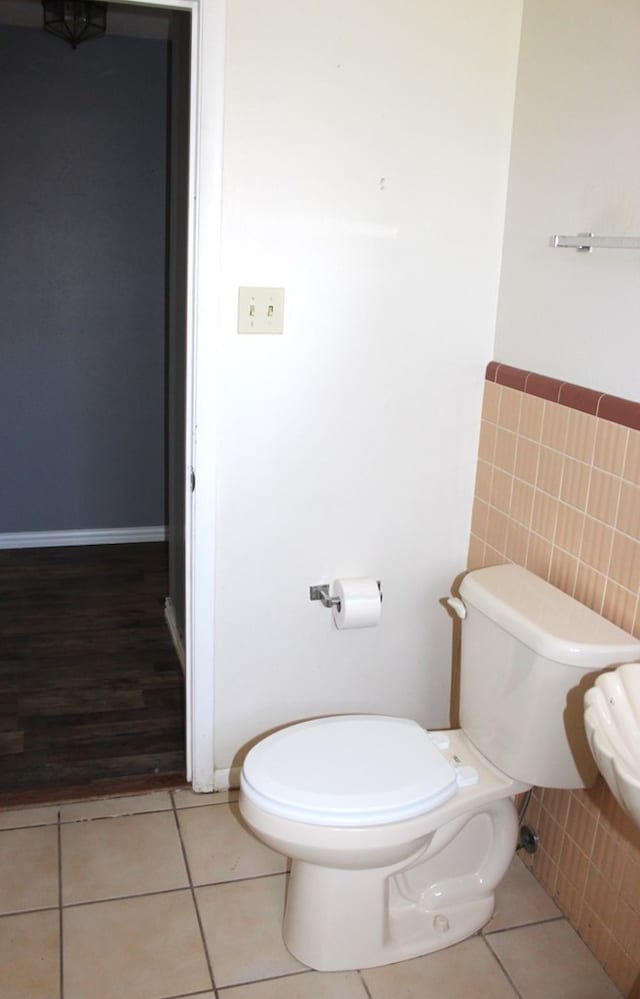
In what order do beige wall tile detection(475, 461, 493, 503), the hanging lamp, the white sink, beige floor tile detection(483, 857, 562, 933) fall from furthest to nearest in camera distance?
1. the hanging lamp
2. beige wall tile detection(475, 461, 493, 503)
3. beige floor tile detection(483, 857, 562, 933)
4. the white sink

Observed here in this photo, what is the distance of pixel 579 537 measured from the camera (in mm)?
1931

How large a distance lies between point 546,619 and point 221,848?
3.33 ft

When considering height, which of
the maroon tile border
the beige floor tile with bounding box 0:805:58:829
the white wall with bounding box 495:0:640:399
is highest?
the white wall with bounding box 495:0:640:399

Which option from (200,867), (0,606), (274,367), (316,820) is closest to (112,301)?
(0,606)

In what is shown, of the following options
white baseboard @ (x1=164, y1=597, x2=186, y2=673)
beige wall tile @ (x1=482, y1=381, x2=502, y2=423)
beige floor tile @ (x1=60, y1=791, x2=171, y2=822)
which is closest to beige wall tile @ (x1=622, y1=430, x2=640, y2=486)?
beige wall tile @ (x1=482, y1=381, x2=502, y2=423)

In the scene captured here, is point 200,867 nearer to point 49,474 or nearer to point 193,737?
point 193,737

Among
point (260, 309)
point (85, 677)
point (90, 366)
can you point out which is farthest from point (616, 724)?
point (90, 366)

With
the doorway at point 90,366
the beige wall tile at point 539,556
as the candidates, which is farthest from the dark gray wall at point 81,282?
the beige wall tile at point 539,556

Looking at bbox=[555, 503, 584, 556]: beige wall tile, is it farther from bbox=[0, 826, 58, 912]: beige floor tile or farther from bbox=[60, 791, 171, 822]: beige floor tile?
bbox=[0, 826, 58, 912]: beige floor tile

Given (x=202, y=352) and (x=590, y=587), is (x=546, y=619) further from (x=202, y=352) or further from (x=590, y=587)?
(x=202, y=352)

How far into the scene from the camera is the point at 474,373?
7.60 ft

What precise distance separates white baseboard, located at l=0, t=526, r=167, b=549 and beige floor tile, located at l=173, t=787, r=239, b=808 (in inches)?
80.3

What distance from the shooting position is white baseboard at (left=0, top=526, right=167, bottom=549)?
13.5ft

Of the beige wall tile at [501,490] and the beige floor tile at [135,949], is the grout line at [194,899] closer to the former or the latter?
the beige floor tile at [135,949]
